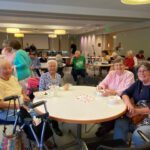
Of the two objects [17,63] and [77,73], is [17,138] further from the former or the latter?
[77,73]

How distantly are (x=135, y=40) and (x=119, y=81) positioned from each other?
721 cm

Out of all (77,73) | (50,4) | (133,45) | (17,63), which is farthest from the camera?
(133,45)

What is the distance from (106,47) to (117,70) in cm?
983

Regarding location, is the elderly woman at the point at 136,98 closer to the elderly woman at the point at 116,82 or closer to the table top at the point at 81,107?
the table top at the point at 81,107

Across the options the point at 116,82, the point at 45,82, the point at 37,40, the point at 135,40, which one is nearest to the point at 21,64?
the point at 45,82

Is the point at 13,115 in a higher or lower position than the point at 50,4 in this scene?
lower

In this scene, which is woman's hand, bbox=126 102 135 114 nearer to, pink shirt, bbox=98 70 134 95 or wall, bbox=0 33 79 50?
pink shirt, bbox=98 70 134 95

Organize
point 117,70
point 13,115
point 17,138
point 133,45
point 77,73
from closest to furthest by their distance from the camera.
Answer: point 17,138, point 13,115, point 117,70, point 77,73, point 133,45

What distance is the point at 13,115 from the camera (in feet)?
7.26

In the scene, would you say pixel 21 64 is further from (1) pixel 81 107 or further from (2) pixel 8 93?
(1) pixel 81 107

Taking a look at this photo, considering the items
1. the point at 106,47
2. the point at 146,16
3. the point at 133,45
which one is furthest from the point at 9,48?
the point at 106,47

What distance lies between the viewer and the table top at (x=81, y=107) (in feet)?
6.12

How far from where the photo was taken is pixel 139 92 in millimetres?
2318

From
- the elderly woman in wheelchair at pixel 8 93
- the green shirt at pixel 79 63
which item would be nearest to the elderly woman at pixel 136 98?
the elderly woman in wheelchair at pixel 8 93
